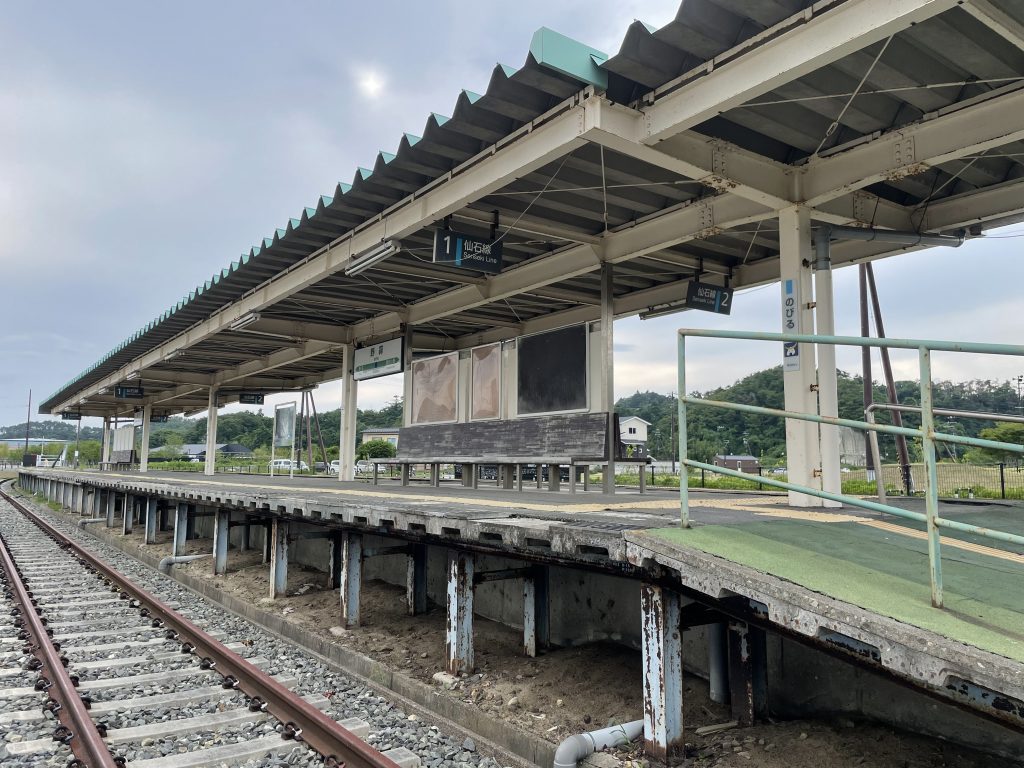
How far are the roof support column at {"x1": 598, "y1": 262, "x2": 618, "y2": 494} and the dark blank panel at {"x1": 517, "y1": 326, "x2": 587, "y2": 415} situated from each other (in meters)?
0.52

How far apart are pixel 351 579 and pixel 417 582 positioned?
0.73 m

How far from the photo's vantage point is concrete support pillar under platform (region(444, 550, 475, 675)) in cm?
552

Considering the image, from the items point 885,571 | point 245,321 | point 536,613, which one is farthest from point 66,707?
point 245,321

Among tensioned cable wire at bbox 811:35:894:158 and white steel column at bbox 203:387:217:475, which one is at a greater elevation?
tensioned cable wire at bbox 811:35:894:158

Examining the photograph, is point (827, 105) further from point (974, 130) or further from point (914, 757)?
point (914, 757)

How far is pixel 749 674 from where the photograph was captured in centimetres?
412

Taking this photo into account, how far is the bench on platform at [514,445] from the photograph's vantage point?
9844mm

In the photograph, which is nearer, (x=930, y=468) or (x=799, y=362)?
(x=930, y=468)

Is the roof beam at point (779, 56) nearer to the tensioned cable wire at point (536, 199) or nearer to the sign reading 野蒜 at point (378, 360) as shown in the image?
the tensioned cable wire at point (536, 199)

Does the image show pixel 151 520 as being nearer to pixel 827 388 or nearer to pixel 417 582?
pixel 417 582

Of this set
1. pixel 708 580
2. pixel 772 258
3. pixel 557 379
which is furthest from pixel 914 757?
pixel 772 258

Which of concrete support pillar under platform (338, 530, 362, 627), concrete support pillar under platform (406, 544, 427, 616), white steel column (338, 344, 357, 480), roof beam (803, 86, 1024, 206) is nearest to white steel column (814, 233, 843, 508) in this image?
roof beam (803, 86, 1024, 206)

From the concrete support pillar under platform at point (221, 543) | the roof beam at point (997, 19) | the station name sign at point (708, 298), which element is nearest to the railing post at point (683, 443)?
the roof beam at point (997, 19)

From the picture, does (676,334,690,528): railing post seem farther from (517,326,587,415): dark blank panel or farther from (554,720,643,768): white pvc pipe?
(517,326,587,415): dark blank panel
